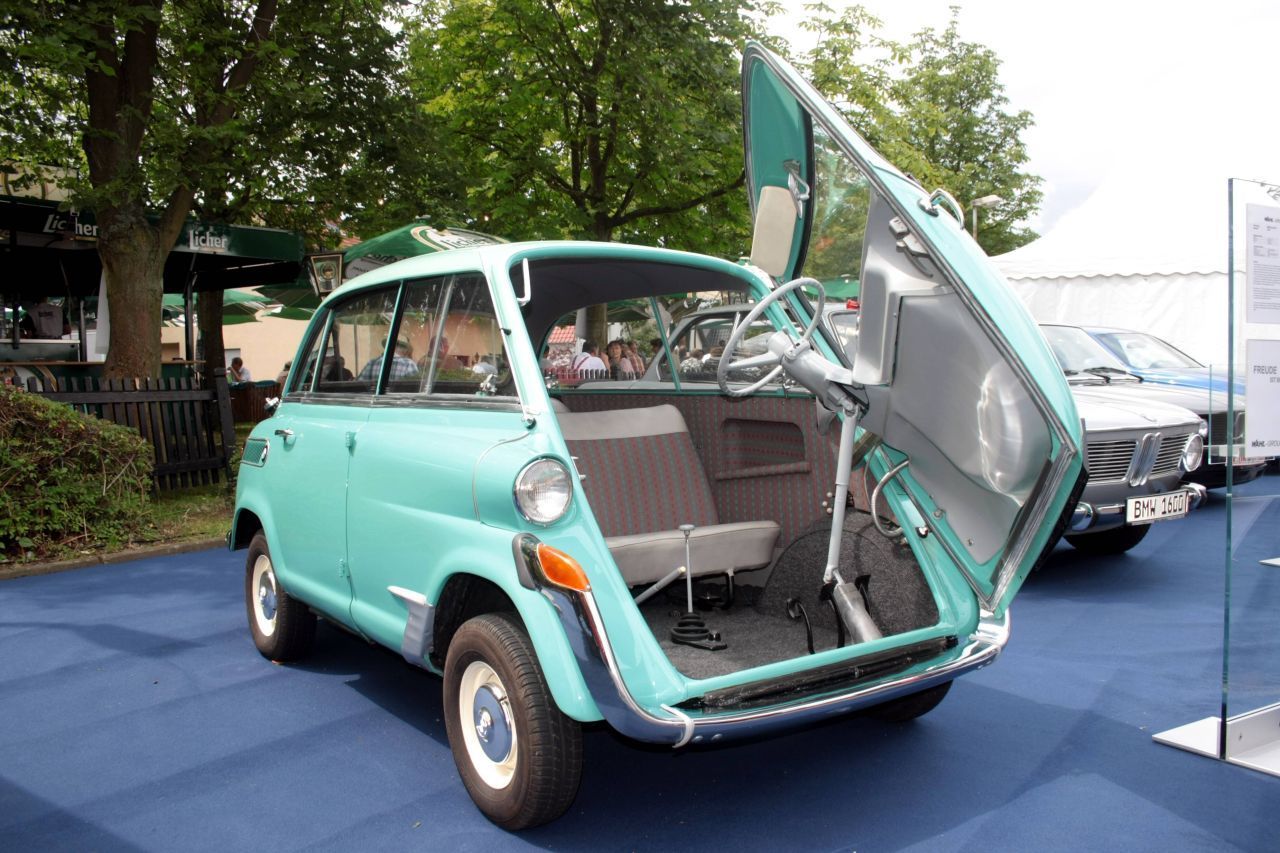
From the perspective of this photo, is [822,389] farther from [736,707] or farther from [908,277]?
[736,707]

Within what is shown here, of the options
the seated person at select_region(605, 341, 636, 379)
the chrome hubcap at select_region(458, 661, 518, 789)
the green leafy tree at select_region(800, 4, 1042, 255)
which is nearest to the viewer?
the chrome hubcap at select_region(458, 661, 518, 789)

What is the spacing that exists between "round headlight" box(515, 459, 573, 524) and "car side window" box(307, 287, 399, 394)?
4.21ft

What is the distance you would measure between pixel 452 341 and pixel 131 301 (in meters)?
8.57

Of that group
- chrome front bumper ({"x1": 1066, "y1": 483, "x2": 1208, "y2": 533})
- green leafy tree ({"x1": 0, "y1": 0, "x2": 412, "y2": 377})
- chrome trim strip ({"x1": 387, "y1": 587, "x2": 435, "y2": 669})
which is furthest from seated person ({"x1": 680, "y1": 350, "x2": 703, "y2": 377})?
green leafy tree ({"x1": 0, "y1": 0, "x2": 412, "y2": 377})

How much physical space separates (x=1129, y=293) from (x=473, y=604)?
15.0 m

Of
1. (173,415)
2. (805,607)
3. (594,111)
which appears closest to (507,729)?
(805,607)

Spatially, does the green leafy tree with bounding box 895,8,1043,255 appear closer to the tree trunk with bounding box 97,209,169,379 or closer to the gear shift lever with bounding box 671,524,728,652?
the tree trunk with bounding box 97,209,169,379

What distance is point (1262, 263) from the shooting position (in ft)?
11.7

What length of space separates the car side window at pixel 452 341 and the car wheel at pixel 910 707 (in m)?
2.10

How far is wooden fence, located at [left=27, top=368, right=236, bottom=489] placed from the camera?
31.4ft

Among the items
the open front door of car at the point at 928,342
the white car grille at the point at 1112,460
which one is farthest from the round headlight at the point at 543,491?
the white car grille at the point at 1112,460

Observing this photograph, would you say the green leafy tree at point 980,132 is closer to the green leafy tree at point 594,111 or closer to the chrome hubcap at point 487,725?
the green leafy tree at point 594,111

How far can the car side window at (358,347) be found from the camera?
4258 mm

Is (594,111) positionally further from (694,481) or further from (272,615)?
(694,481)
